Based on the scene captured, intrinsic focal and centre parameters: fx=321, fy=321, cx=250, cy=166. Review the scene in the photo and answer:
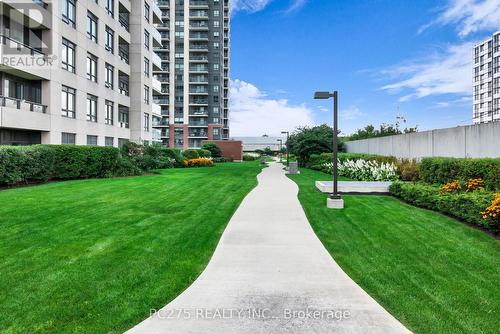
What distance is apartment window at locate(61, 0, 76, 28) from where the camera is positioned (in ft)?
70.7

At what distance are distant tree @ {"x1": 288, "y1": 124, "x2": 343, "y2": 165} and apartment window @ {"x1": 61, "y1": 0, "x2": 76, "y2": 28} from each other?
75.2 ft

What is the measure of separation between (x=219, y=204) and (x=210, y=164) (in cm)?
2870

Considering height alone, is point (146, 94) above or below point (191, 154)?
above

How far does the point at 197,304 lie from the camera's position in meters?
4.00

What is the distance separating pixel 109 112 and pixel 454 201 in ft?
91.9

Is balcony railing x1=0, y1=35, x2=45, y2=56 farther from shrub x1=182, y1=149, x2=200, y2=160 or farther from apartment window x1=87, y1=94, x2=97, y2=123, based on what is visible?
shrub x1=182, y1=149, x2=200, y2=160

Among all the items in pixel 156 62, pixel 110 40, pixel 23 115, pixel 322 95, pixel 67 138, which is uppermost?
pixel 156 62

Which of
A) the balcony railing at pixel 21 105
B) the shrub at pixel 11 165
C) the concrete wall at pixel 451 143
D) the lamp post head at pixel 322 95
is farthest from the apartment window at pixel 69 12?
the concrete wall at pixel 451 143

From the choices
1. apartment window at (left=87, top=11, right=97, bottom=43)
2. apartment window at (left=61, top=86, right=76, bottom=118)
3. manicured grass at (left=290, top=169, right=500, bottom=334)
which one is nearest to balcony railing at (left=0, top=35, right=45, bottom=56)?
apartment window at (left=61, top=86, right=76, bottom=118)

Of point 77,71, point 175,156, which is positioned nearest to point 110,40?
point 77,71

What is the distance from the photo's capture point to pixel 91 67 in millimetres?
25562

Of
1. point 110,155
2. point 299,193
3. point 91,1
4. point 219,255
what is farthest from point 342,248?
point 91,1

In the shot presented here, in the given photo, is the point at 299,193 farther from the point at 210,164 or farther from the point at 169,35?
the point at 169,35

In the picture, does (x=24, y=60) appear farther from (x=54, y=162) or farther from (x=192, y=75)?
(x=192, y=75)
